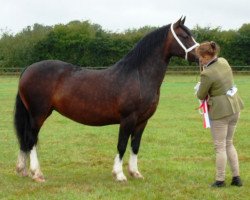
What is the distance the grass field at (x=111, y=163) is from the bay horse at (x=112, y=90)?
425mm

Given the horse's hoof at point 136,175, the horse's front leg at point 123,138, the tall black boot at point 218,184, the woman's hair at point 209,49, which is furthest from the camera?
the horse's hoof at point 136,175

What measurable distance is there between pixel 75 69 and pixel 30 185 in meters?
1.83

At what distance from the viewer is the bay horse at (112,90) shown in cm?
636

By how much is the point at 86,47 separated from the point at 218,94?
3588cm

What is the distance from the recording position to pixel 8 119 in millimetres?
13773

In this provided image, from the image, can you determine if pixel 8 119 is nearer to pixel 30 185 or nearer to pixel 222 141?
pixel 30 185

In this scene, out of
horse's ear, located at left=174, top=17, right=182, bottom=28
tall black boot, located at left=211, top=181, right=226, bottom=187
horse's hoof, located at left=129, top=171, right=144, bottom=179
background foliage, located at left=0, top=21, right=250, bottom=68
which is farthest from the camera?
background foliage, located at left=0, top=21, right=250, bottom=68

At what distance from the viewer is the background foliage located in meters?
40.8

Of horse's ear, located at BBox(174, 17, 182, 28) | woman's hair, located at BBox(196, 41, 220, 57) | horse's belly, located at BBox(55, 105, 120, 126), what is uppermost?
horse's ear, located at BBox(174, 17, 182, 28)

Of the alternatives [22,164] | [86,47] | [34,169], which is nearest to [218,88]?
[34,169]

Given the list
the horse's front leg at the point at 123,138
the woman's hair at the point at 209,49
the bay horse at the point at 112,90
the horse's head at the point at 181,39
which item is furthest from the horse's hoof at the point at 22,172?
the woman's hair at the point at 209,49

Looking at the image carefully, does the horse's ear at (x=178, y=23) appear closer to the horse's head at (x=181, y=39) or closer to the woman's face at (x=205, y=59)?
the horse's head at (x=181, y=39)

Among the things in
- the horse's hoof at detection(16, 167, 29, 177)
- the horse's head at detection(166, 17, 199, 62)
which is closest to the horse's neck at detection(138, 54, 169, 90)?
the horse's head at detection(166, 17, 199, 62)

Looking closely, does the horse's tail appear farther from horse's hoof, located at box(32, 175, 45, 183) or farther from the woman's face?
the woman's face
